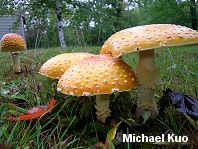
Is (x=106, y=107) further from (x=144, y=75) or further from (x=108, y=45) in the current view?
(x=108, y=45)

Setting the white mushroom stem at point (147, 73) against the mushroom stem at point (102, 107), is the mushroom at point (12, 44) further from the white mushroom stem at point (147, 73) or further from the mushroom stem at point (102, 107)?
the white mushroom stem at point (147, 73)

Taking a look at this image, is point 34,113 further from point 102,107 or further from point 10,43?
point 10,43

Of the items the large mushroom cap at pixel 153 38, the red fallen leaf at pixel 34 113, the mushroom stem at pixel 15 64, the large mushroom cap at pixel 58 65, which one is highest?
the large mushroom cap at pixel 153 38

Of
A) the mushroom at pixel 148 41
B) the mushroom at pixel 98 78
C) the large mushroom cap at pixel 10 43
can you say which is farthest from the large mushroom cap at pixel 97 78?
the large mushroom cap at pixel 10 43

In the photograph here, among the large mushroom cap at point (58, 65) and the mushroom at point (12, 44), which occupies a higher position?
the mushroom at point (12, 44)

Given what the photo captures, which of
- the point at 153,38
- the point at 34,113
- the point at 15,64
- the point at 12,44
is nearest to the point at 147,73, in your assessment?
the point at 153,38

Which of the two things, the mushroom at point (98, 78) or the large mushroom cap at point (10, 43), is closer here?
the mushroom at point (98, 78)

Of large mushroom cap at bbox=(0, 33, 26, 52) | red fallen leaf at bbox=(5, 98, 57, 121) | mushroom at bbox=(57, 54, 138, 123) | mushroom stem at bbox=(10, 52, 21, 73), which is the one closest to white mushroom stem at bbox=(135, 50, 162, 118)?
mushroom at bbox=(57, 54, 138, 123)

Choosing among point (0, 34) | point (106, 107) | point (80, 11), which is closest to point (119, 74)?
point (106, 107)
